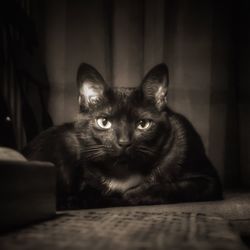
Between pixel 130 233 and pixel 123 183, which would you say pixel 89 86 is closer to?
pixel 123 183

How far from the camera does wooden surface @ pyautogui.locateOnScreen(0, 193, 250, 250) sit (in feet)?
2.43

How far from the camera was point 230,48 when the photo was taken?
5.65 feet

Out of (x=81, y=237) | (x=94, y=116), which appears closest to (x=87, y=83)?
(x=94, y=116)

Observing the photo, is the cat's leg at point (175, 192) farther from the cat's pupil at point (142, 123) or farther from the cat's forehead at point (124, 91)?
the cat's forehead at point (124, 91)

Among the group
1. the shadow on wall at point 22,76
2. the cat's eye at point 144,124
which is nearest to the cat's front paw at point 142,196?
the cat's eye at point 144,124

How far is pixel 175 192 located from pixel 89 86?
1.69 feet

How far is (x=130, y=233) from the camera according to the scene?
2.77 ft

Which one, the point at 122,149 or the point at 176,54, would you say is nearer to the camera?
the point at 122,149

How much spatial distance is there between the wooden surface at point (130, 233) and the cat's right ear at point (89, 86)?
1.81ft

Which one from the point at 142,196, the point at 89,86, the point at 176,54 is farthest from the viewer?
the point at 176,54

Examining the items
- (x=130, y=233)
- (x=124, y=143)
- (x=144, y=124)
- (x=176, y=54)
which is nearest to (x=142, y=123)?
(x=144, y=124)

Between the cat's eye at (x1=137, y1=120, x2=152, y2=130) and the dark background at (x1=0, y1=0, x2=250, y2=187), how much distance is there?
182 millimetres

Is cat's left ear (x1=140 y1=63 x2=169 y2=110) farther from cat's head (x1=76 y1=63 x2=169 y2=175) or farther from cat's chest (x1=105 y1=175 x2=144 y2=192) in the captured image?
cat's chest (x1=105 y1=175 x2=144 y2=192)

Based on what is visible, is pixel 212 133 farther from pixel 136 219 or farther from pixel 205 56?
pixel 136 219
